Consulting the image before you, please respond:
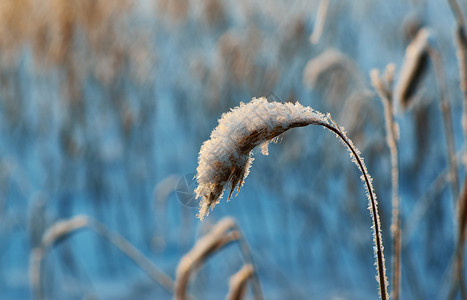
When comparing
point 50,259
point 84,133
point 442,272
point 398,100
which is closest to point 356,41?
point 442,272

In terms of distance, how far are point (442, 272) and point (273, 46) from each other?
4.50 ft

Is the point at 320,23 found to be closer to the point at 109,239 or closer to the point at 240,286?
the point at 240,286

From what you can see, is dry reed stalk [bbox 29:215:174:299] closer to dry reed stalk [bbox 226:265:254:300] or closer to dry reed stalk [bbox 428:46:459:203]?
dry reed stalk [bbox 226:265:254:300]

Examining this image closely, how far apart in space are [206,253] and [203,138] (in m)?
2.18

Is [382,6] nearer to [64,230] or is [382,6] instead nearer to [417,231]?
[417,231]

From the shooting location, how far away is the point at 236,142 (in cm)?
39

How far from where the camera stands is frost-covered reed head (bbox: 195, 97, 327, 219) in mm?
386

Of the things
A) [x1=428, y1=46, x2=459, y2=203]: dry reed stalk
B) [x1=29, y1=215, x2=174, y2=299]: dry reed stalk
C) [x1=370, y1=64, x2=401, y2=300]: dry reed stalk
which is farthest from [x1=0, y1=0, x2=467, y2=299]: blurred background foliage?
[x1=370, y1=64, x2=401, y2=300]: dry reed stalk

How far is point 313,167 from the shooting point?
2.67 meters

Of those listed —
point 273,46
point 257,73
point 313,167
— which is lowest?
point 313,167

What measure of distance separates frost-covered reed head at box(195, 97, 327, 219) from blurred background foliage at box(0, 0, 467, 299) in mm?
1380

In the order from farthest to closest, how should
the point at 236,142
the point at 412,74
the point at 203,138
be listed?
1. the point at 203,138
2. the point at 412,74
3. the point at 236,142

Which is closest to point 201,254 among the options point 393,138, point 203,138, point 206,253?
point 206,253

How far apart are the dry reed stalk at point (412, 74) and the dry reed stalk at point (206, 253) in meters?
0.35
